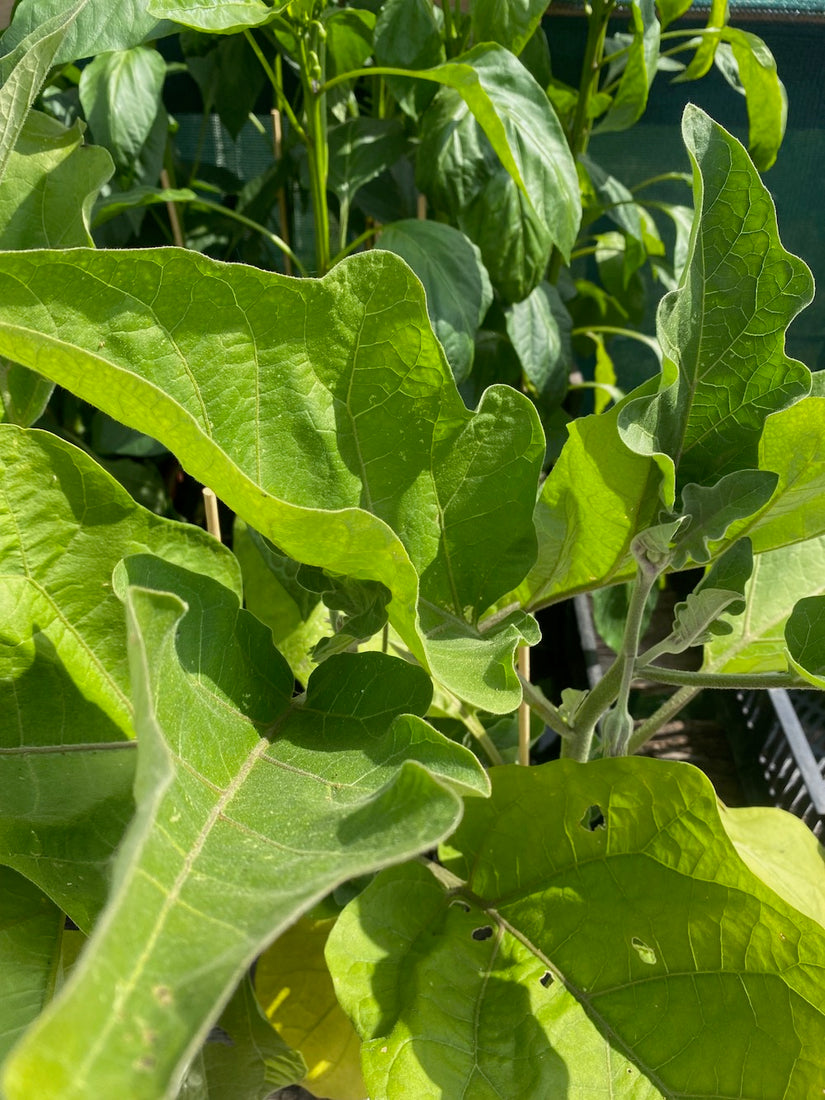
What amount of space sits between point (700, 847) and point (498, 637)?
0.13 meters

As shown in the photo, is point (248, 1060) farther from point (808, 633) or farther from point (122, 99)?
point (122, 99)

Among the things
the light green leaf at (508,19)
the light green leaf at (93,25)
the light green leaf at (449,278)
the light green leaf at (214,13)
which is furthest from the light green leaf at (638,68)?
the light green leaf at (93,25)

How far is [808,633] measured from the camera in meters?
0.38

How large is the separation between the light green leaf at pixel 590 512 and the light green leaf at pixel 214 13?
1.06 feet

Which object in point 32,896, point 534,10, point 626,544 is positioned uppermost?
point 534,10

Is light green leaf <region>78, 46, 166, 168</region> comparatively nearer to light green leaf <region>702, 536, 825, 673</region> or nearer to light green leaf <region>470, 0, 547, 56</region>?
light green leaf <region>470, 0, 547, 56</region>

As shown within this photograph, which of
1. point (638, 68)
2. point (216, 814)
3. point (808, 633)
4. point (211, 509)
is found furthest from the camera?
point (638, 68)

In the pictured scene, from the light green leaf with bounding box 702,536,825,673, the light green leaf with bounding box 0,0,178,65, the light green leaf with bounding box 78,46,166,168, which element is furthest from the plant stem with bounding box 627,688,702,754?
the light green leaf with bounding box 78,46,166,168

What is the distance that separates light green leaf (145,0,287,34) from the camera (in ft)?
1.58

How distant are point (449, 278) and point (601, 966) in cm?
51

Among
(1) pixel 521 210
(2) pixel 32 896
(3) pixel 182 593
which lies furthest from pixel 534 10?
(2) pixel 32 896

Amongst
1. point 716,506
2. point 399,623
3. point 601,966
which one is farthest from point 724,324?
point 601,966

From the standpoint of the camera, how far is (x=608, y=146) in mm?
1195

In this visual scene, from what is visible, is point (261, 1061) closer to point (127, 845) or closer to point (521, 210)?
point (127, 845)
